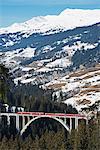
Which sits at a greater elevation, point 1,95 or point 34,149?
point 1,95

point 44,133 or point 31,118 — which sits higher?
point 31,118

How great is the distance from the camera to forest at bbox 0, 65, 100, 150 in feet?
78.3

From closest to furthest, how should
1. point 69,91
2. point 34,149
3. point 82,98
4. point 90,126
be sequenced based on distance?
point 34,149 → point 90,126 → point 82,98 → point 69,91

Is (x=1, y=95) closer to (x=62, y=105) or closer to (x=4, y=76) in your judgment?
(x=4, y=76)

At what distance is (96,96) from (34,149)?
113762 mm

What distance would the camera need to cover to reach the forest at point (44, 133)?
23875 mm

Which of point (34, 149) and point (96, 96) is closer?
point (34, 149)

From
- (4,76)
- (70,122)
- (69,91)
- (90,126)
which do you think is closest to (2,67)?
(4,76)

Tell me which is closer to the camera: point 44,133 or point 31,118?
point 44,133

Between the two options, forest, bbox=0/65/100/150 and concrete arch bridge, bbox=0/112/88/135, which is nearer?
forest, bbox=0/65/100/150

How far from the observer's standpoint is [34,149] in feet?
169

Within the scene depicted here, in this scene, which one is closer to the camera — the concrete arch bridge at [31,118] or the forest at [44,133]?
the forest at [44,133]

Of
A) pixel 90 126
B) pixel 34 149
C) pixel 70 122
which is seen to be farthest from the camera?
pixel 70 122

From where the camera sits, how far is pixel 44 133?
8019cm
